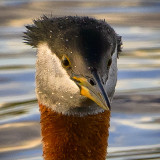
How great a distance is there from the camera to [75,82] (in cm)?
792

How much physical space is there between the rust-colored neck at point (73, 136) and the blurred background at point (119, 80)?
2133 millimetres

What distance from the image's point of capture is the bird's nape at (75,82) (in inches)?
308

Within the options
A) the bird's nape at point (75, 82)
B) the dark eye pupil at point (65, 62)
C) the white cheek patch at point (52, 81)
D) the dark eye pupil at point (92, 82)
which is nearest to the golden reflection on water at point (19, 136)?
the bird's nape at point (75, 82)

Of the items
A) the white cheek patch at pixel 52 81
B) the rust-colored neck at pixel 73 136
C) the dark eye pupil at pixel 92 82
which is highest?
the white cheek patch at pixel 52 81

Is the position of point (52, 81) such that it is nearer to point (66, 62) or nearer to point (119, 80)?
point (66, 62)

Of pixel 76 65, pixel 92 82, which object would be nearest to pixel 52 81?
pixel 76 65

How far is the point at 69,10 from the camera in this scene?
52.5 ft

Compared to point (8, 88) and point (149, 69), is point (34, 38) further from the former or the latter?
point (149, 69)

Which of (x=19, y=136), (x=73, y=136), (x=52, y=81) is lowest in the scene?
(x=73, y=136)

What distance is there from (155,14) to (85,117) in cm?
828

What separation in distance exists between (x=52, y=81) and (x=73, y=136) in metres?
0.57

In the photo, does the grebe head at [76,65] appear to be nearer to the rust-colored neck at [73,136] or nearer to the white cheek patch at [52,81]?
the white cheek patch at [52,81]

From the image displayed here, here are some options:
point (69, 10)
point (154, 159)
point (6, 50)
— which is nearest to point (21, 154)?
point (154, 159)

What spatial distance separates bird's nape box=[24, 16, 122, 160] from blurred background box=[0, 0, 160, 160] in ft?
7.15
